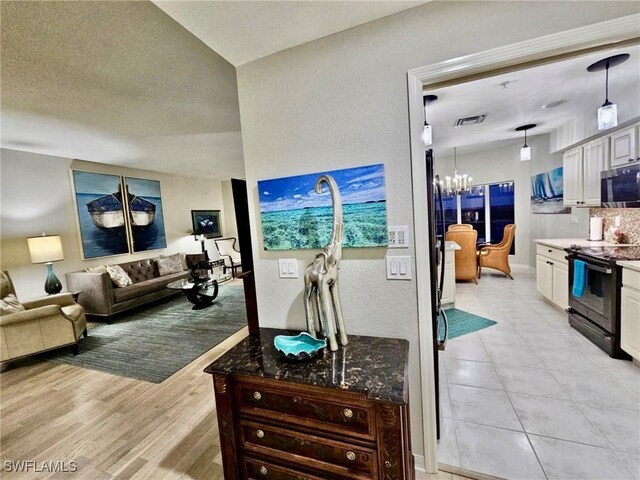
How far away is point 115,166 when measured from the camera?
527 centimetres

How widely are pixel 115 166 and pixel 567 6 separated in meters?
6.46

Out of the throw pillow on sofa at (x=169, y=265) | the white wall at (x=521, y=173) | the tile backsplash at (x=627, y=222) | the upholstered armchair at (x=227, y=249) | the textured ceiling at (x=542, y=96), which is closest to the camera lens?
the textured ceiling at (x=542, y=96)

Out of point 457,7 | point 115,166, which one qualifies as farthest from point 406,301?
point 115,166

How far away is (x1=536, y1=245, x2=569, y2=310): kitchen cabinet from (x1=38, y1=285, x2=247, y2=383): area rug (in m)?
4.22

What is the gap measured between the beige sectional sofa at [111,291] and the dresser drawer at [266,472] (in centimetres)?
421

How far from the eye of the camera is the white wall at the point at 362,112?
4.17 feet

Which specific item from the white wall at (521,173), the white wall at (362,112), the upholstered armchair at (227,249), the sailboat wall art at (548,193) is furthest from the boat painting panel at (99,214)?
the sailboat wall art at (548,193)

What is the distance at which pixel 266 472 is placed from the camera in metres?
1.33

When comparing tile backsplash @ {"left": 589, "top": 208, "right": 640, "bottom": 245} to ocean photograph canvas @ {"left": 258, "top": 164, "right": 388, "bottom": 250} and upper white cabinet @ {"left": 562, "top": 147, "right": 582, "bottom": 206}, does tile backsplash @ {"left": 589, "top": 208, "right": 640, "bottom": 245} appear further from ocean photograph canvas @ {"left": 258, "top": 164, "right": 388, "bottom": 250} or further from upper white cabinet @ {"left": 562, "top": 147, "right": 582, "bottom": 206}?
ocean photograph canvas @ {"left": 258, "top": 164, "right": 388, "bottom": 250}

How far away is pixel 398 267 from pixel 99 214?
5.61 metres

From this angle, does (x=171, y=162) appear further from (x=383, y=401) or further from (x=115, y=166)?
(x=383, y=401)

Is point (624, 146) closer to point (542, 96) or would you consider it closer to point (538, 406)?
point (542, 96)

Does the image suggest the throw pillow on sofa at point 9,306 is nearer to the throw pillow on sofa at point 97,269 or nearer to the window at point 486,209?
the throw pillow on sofa at point 97,269

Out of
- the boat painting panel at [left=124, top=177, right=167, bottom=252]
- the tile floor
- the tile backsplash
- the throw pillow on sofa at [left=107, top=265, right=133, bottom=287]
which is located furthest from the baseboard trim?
the boat painting panel at [left=124, top=177, right=167, bottom=252]
